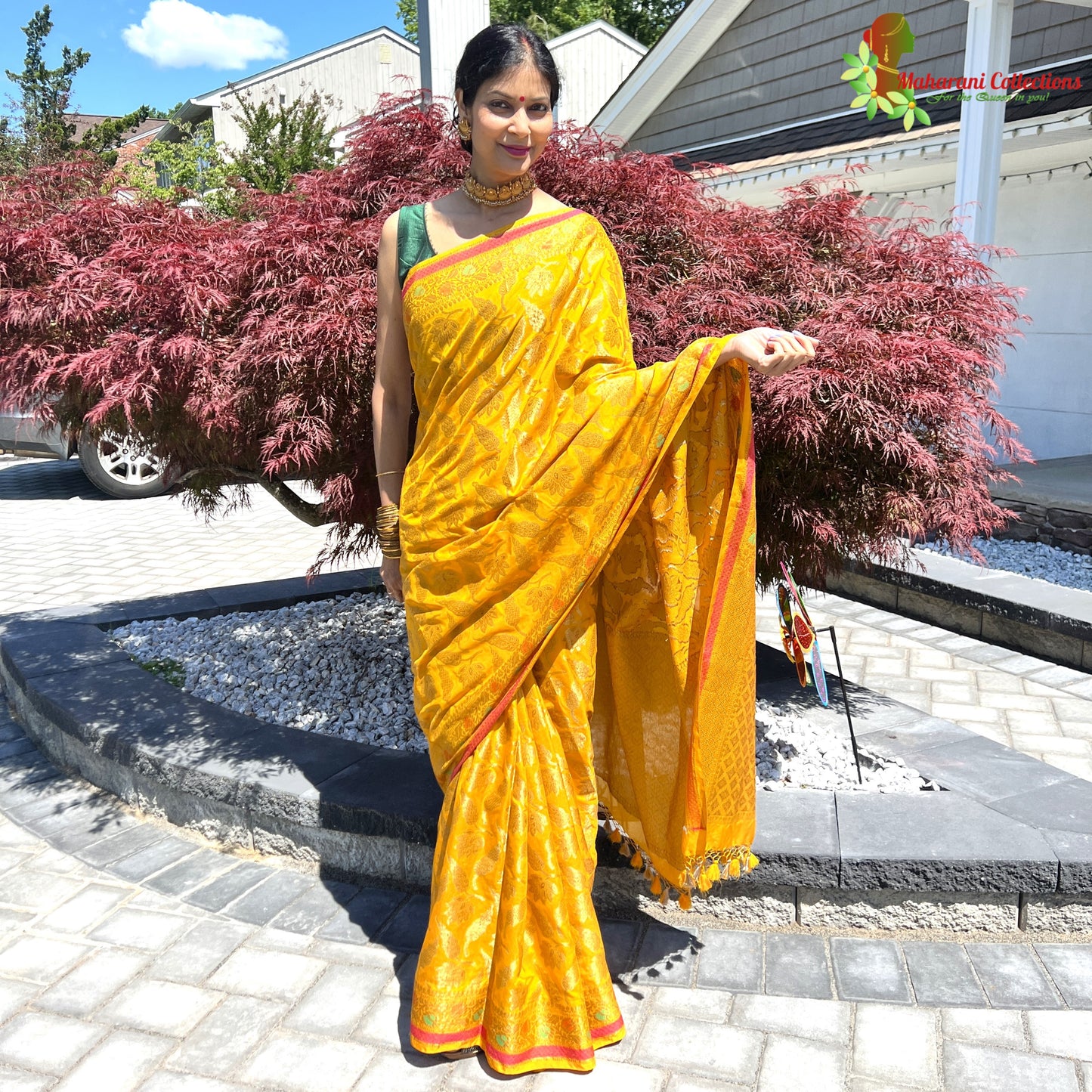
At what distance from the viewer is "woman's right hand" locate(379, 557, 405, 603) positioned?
2.41m

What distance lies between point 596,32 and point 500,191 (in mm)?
26104

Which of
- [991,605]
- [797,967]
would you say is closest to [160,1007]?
[797,967]

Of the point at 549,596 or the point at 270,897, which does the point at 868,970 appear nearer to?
the point at 549,596

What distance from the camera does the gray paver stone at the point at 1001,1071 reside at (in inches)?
77.5

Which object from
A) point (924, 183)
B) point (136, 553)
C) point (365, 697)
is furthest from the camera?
point (924, 183)

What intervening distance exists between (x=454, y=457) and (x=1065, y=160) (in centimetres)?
725

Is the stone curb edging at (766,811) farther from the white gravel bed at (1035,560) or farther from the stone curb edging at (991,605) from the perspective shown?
the white gravel bed at (1035,560)

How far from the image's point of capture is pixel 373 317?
2.67 metres

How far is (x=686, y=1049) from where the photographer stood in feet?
6.89

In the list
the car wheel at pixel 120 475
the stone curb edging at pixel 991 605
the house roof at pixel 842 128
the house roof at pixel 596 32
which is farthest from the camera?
the house roof at pixel 596 32

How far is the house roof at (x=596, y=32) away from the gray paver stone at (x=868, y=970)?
2411cm

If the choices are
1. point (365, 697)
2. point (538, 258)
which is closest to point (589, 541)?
point (538, 258)

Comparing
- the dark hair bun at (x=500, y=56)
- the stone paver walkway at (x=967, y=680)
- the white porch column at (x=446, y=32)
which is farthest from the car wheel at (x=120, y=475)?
the dark hair bun at (x=500, y=56)

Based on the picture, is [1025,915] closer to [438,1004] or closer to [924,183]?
[438,1004]
